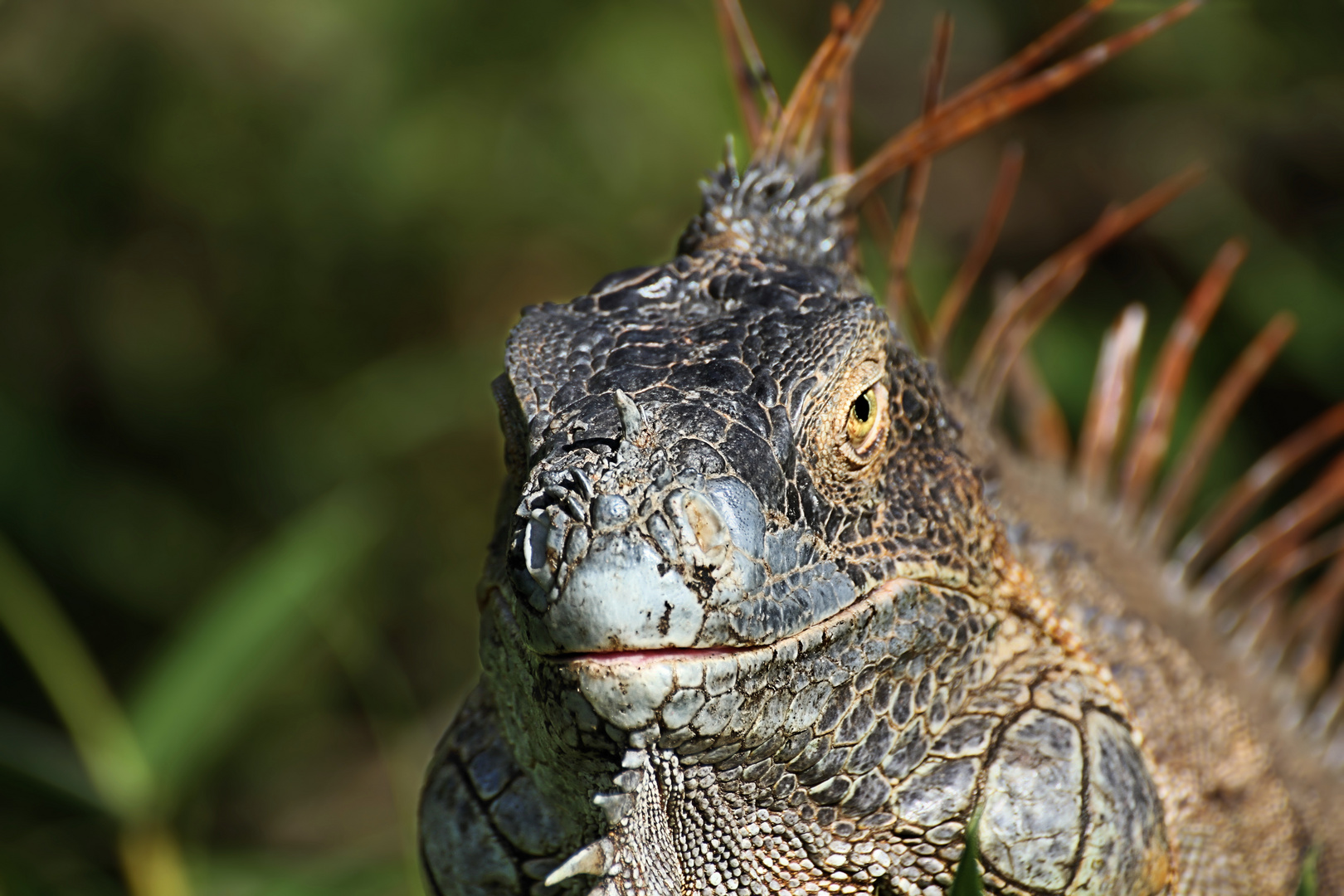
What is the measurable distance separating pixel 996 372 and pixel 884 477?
3.59 ft

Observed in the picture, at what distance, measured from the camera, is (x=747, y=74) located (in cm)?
241

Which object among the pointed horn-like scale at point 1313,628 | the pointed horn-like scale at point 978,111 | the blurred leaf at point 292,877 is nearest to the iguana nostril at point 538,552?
the pointed horn-like scale at point 978,111

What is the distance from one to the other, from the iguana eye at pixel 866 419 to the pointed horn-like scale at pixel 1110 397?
1.27 metres

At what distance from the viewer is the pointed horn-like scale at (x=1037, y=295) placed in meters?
2.45

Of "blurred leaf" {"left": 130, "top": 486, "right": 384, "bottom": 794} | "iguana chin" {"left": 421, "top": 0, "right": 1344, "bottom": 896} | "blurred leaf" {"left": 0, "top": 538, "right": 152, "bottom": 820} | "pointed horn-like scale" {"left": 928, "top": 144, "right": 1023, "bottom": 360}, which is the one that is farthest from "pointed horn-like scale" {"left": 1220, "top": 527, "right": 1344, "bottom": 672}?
"blurred leaf" {"left": 0, "top": 538, "right": 152, "bottom": 820}

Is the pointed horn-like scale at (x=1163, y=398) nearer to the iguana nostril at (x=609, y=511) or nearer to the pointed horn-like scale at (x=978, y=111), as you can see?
the pointed horn-like scale at (x=978, y=111)

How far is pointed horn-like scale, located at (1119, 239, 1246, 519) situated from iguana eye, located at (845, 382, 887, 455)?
1324mm

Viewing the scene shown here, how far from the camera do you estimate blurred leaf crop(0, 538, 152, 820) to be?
2.91 meters

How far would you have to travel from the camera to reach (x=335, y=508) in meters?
3.67

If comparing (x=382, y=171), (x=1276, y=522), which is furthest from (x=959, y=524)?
(x=382, y=171)

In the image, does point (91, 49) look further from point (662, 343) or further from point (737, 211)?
point (662, 343)

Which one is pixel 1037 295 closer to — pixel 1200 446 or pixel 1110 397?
pixel 1110 397

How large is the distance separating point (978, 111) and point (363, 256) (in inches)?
161

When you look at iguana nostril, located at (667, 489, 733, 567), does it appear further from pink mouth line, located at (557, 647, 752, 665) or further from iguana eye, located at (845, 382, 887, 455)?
iguana eye, located at (845, 382, 887, 455)
